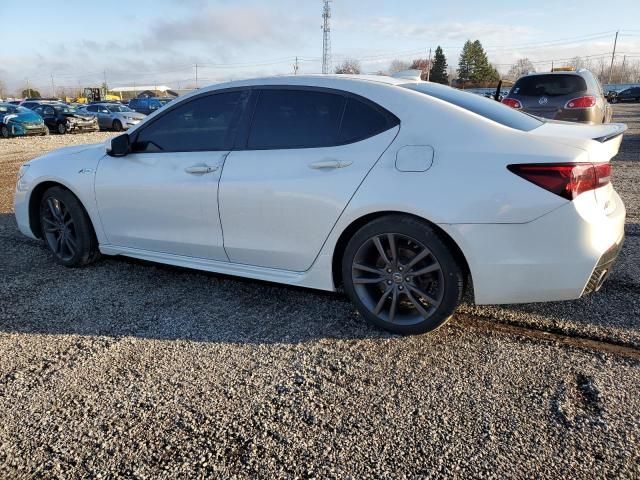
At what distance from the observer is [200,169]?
3770 millimetres

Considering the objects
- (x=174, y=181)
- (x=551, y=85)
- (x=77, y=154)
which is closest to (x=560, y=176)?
(x=174, y=181)

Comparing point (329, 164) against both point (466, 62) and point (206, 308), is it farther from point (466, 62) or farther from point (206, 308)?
point (466, 62)

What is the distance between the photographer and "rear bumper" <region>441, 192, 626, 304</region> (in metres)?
2.83

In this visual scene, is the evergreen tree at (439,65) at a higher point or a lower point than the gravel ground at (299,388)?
higher

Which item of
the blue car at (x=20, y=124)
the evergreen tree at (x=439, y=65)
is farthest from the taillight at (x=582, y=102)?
the evergreen tree at (x=439, y=65)

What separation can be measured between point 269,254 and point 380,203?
91 cm

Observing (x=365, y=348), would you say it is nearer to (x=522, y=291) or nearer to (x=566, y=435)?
(x=522, y=291)

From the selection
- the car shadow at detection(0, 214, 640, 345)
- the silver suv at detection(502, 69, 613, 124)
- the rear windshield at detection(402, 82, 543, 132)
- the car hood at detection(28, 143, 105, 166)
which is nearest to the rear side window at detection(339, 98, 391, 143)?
the rear windshield at detection(402, 82, 543, 132)

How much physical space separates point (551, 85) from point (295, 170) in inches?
299

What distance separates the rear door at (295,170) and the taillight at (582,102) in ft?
23.0

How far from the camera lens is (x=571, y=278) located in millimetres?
2906

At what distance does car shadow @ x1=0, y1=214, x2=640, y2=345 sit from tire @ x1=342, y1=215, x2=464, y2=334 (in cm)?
18

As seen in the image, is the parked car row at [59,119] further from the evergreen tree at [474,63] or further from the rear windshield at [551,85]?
the evergreen tree at [474,63]

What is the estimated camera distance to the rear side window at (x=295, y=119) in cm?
343
